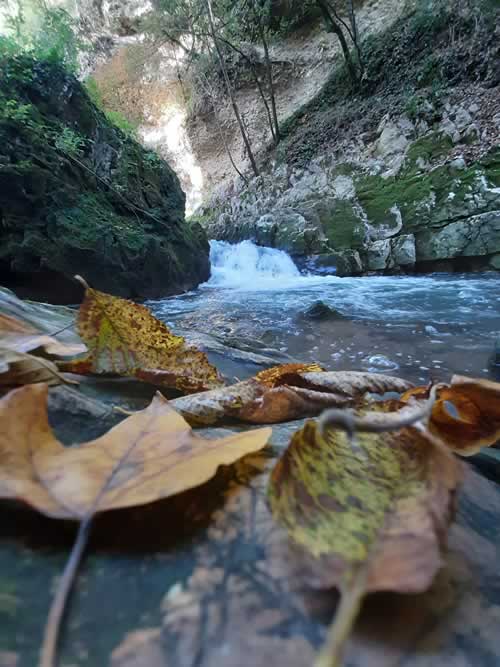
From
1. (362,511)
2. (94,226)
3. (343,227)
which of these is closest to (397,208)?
(343,227)

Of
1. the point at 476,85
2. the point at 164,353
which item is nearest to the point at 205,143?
the point at 476,85

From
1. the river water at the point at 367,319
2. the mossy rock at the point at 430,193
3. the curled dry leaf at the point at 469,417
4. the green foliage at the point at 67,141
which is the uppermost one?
the green foliage at the point at 67,141

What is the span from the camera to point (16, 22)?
5285 mm

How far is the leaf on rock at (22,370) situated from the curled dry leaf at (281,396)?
268 millimetres

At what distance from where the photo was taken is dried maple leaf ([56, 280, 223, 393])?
2.79ft

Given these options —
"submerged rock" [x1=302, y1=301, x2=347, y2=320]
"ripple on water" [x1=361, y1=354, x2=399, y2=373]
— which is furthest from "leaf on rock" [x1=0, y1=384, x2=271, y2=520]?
"submerged rock" [x1=302, y1=301, x2=347, y2=320]

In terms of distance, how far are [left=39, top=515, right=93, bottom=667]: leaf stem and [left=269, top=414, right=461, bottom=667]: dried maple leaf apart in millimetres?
181

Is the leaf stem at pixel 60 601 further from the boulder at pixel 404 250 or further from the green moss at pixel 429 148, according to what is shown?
the green moss at pixel 429 148

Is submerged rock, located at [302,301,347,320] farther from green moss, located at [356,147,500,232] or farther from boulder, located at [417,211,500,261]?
green moss, located at [356,147,500,232]

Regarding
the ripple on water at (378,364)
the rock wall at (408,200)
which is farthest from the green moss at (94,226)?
the ripple on water at (378,364)

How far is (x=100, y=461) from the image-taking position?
1.35ft

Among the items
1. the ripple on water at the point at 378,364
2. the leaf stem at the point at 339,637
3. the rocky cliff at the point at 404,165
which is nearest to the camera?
the leaf stem at the point at 339,637

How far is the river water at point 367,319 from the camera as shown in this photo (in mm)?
2850

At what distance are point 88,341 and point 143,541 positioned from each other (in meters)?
0.60
